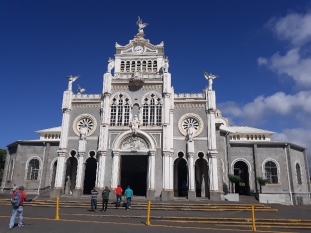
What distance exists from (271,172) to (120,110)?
19.2m

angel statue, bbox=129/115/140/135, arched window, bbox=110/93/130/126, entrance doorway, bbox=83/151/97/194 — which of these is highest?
arched window, bbox=110/93/130/126

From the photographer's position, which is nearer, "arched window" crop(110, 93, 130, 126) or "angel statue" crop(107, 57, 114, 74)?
"arched window" crop(110, 93, 130, 126)

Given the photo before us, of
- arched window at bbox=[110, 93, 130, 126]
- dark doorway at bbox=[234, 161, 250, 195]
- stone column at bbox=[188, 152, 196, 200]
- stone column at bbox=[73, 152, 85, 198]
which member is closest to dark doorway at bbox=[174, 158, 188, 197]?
stone column at bbox=[188, 152, 196, 200]

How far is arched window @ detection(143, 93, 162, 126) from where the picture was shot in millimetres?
29672

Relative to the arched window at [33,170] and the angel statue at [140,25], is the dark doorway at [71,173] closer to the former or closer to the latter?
the arched window at [33,170]

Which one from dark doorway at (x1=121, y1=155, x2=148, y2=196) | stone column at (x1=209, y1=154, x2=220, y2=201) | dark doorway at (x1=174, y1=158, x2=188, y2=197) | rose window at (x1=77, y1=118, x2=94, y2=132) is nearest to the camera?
stone column at (x1=209, y1=154, x2=220, y2=201)

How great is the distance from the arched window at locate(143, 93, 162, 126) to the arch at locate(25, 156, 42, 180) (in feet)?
48.7

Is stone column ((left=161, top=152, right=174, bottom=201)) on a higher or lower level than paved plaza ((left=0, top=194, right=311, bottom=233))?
higher

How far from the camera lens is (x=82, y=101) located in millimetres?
31281

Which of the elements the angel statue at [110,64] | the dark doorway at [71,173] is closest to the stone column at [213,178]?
the dark doorway at [71,173]

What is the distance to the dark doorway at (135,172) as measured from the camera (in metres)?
31.2

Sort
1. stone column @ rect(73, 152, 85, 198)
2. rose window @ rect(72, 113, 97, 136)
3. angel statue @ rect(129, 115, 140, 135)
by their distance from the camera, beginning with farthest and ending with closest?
rose window @ rect(72, 113, 97, 136)
angel statue @ rect(129, 115, 140, 135)
stone column @ rect(73, 152, 85, 198)

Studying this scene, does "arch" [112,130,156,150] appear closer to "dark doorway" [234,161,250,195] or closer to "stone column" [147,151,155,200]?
"stone column" [147,151,155,200]

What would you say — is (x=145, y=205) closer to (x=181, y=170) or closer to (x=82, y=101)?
(x=181, y=170)
